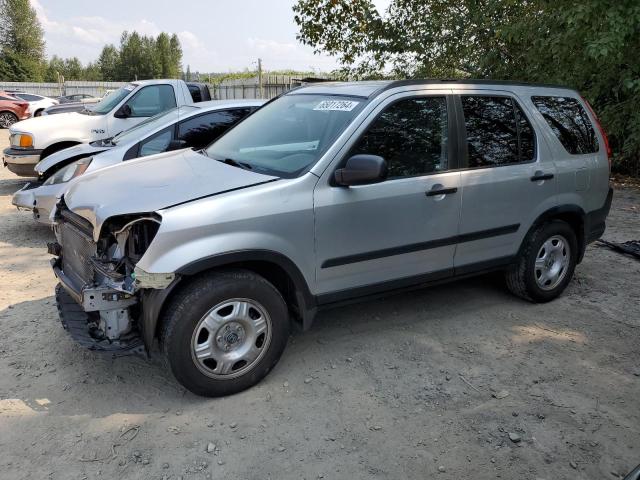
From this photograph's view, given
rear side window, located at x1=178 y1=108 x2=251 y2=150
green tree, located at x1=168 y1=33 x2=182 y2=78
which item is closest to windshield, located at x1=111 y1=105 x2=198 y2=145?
rear side window, located at x1=178 y1=108 x2=251 y2=150

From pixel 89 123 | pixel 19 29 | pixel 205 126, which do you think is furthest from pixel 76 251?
pixel 19 29

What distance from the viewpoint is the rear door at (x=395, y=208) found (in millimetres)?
3361

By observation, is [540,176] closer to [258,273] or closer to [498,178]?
[498,178]

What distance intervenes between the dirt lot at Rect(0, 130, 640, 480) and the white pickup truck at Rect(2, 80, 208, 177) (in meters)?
4.43

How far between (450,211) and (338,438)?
1.81 m

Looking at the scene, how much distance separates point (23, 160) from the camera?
8164mm

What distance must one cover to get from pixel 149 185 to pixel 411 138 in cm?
178

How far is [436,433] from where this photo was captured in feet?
9.57

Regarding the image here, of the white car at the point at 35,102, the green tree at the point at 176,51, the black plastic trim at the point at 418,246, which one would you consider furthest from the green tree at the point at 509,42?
the green tree at the point at 176,51

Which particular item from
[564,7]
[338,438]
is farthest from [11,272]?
[564,7]

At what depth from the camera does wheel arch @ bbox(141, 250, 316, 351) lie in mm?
2910

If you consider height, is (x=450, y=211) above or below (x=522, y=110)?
below

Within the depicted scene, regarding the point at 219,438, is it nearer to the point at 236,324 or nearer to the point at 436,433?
the point at 236,324

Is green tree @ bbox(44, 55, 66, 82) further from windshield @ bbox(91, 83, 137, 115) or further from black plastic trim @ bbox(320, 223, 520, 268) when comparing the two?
black plastic trim @ bbox(320, 223, 520, 268)
